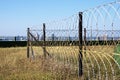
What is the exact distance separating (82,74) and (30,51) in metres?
10.3

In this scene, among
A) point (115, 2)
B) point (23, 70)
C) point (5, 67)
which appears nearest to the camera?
point (115, 2)

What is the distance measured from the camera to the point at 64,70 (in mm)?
11805

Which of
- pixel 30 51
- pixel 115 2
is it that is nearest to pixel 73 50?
pixel 115 2

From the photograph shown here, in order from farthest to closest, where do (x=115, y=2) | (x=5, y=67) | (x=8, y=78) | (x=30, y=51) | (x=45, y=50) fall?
(x=30, y=51) < (x=45, y=50) < (x=5, y=67) < (x=8, y=78) < (x=115, y=2)

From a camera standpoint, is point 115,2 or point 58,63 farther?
point 58,63

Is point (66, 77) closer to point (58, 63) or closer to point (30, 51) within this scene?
point (58, 63)

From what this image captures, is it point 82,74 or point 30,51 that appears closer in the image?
point 82,74

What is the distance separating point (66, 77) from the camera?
11289 millimetres

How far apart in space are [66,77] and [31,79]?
1.06 meters

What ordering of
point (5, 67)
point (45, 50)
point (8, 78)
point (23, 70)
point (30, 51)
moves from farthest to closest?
point (30, 51)
point (45, 50)
point (5, 67)
point (23, 70)
point (8, 78)

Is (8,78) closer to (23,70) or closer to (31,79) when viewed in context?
(31,79)

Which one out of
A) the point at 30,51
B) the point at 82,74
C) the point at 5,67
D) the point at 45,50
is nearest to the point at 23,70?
the point at 5,67

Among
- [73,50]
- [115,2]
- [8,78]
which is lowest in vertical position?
[8,78]

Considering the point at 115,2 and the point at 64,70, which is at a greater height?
the point at 115,2
